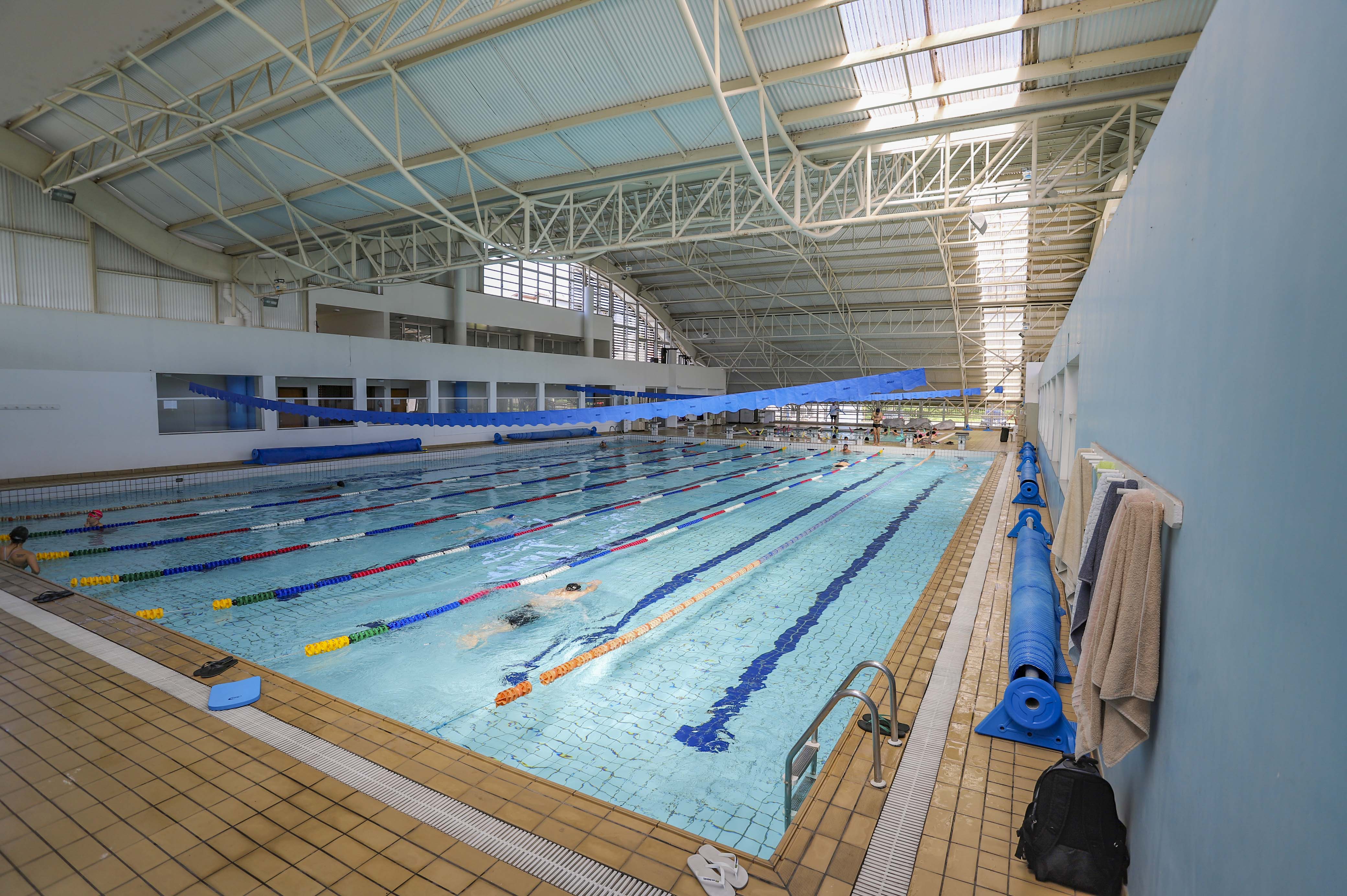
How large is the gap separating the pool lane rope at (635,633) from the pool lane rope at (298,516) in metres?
5.29

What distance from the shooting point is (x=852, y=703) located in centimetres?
435

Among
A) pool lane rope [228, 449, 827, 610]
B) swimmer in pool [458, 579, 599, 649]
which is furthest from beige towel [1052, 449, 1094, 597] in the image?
pool lane rope [228, 449, 827, 610]

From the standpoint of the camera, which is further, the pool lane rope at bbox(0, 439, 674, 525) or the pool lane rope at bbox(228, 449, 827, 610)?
the pool lane rope at bbox(0, 439, 674, 525)

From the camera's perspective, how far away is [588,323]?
1024 inches

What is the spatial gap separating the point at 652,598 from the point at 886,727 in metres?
3.42

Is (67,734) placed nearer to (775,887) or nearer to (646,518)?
(775,887)

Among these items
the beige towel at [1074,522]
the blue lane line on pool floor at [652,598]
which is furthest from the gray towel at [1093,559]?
the blue lane line on pool floor at [652,598]

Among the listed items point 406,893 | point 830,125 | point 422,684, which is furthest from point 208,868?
point 830,125

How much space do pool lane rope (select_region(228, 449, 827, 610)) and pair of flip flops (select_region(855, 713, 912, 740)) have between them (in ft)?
18.7

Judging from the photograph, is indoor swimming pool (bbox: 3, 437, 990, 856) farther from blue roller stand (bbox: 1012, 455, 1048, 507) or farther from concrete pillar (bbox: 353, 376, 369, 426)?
concrete pillar (bbox: 353, 376, 369, 426)

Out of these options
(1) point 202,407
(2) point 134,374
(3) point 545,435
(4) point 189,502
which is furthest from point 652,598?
(3) point 545,435

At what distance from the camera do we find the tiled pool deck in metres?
2.47

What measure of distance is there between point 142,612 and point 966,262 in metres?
23.4

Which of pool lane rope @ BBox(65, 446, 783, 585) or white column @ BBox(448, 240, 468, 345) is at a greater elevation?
white column @ BBox(448, 240, 468, 345)
